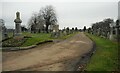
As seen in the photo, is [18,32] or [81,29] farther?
[81,29]

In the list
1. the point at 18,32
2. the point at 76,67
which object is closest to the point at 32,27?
the point at 18,32

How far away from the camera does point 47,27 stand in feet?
276

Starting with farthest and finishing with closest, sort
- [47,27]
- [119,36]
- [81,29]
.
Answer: [81,29] → [47,27] → [119,36]

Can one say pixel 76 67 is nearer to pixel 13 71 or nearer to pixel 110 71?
pixel 110 71

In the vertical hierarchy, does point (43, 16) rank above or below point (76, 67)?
above

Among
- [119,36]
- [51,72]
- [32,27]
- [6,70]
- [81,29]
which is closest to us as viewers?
[51,72]

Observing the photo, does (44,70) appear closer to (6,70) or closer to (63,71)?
(63,71)

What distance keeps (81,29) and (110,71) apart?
173818mm

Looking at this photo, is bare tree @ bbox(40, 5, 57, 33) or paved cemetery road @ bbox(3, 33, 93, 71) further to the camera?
bare tree @ bbox(40, 5, 57, 33)

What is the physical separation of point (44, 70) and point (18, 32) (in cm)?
2071

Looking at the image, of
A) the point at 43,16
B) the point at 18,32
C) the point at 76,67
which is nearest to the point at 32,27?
the point at 43,16

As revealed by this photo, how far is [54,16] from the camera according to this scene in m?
85.2

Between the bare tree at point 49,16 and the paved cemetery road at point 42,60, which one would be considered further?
the bare tree at point 49,16

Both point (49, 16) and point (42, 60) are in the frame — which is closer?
point (42, 60)
